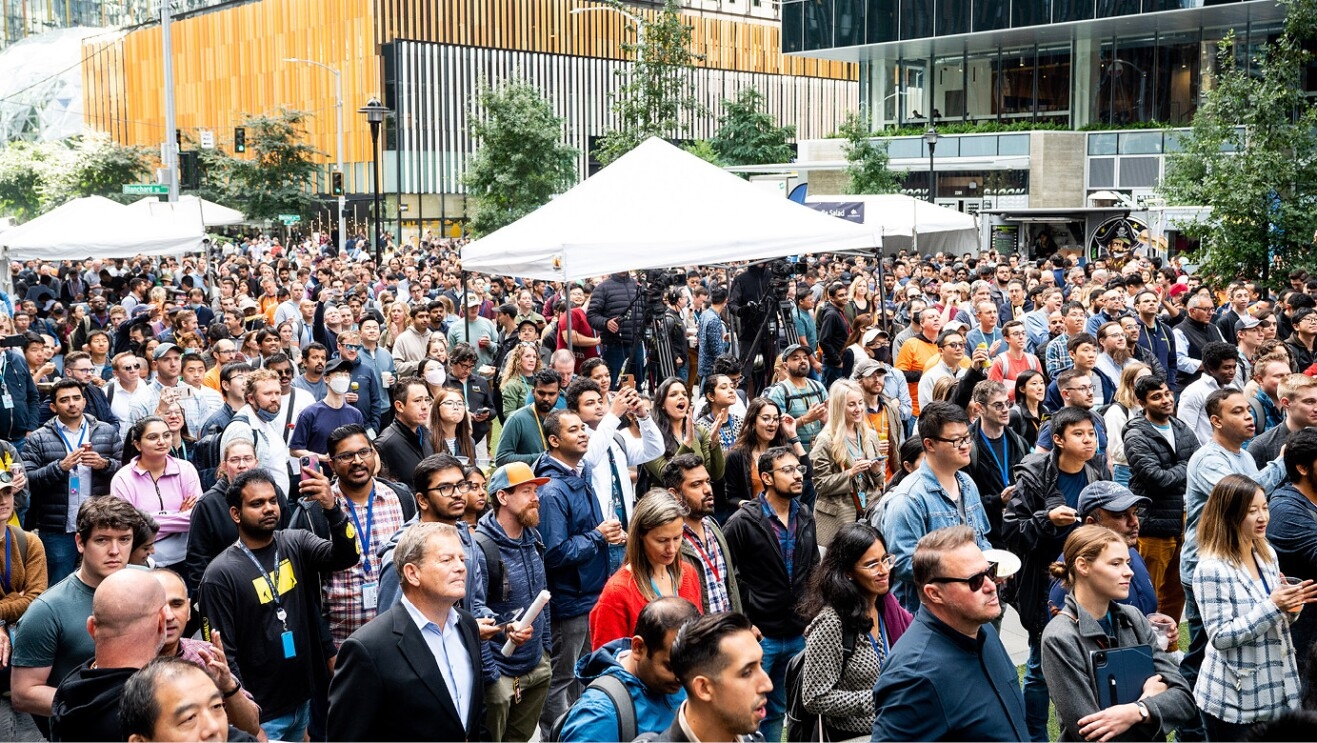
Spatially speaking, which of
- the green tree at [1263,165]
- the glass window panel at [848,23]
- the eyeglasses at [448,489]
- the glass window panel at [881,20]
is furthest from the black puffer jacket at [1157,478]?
the glass window panel at [848,23]

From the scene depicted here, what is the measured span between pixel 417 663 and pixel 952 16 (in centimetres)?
4170

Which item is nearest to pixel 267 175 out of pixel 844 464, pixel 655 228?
pixel 655 228

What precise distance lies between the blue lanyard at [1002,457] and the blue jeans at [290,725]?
14.2 ft

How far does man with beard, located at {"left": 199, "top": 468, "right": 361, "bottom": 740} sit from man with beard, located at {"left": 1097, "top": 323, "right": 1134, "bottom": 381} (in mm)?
6913

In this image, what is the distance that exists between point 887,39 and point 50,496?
40.5 m

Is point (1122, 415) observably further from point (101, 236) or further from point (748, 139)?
point (748, 139)

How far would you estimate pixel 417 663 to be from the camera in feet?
14.2

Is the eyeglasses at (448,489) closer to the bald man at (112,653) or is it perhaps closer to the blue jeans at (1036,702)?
the bald man at (112,653)

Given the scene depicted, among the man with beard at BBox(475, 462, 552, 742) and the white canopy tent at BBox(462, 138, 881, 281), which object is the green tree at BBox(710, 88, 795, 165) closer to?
the white canopy tent at BBox(462, 138, 881, 281)

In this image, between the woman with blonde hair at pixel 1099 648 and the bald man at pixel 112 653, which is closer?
the bald man at pixel 112 653

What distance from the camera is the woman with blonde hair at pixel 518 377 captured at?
11.0 meters

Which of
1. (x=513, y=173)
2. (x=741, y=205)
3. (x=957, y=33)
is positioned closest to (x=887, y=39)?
(x=957, y=33)

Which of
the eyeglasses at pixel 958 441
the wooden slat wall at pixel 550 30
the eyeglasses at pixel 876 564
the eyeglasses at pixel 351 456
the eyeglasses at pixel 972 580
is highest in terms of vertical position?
the wooden slat wall at pixel 550 30

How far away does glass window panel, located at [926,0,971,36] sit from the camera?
42.0 metres
